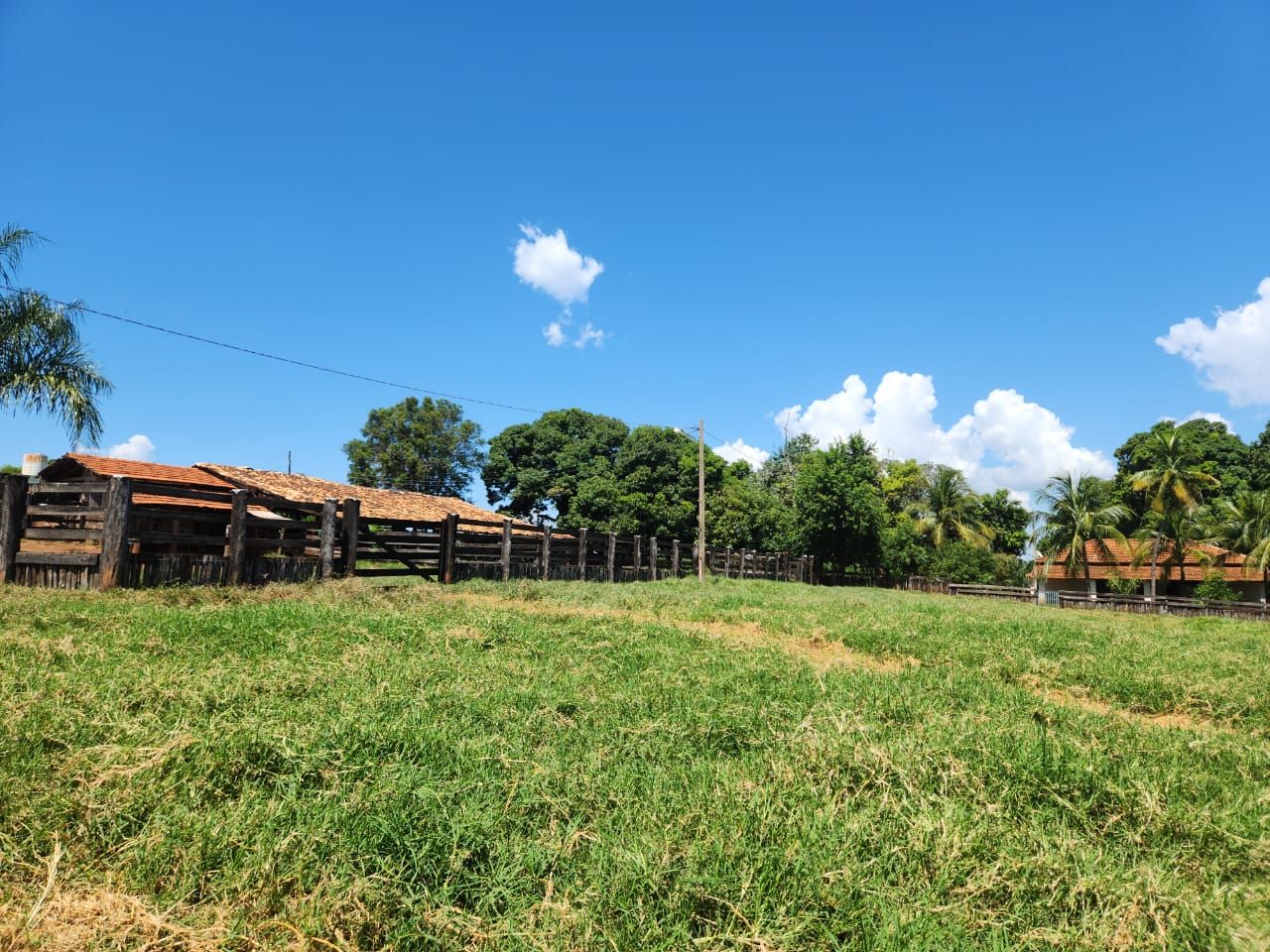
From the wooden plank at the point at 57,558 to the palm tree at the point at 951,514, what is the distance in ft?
164

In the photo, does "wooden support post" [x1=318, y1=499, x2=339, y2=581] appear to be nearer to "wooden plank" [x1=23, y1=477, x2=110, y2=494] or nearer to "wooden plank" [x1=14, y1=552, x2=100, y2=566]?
"wooden plank" [x1=23, y1=477, x2=110, y2=494]

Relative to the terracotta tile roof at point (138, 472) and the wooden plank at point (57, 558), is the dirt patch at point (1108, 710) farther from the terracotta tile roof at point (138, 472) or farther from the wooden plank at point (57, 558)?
the terracotta tile roof at point (138, 472)

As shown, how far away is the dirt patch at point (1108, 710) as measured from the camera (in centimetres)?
559

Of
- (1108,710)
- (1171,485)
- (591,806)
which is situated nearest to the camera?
(591,806)

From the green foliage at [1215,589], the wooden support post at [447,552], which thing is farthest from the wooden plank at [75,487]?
the green foliage at [1215,589]

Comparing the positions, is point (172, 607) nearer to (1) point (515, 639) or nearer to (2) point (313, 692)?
(1) point (515, 639)

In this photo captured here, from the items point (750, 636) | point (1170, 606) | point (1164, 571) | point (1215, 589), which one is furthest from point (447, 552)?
point (1164, 571)

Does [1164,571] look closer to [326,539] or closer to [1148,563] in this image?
[1148,563]

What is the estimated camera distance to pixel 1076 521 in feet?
132

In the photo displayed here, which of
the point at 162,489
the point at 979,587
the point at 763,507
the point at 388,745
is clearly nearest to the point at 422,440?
the point at 763,507

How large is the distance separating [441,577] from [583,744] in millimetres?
12413

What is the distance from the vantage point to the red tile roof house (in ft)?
124

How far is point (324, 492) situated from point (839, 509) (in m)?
28.2

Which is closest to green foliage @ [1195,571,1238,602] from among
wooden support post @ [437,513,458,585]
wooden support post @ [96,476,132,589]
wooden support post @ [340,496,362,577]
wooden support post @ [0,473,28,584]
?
wooden support post @ [437,513,458,585]
